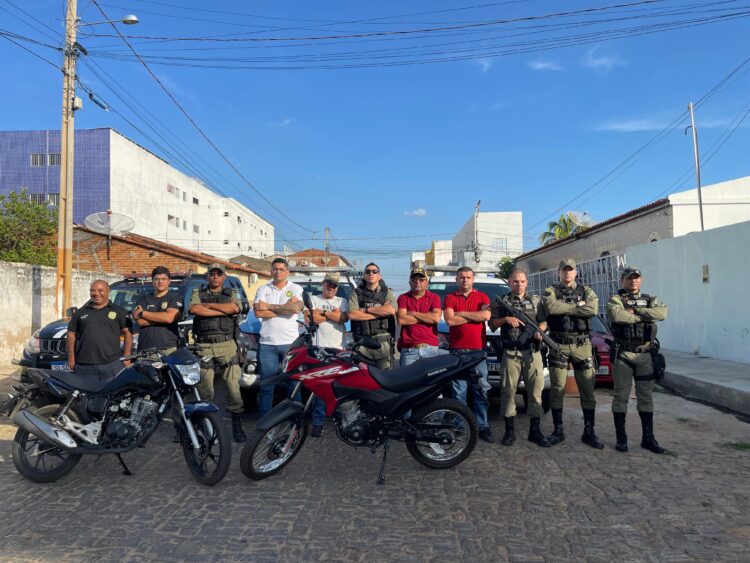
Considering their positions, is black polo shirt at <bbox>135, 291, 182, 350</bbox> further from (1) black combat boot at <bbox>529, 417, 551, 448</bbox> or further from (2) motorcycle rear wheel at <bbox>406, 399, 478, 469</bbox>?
(1) black combat boot at <bbox>529, 417, 551, 448</bbox>

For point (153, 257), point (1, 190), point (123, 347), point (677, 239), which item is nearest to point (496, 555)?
point (123, 347)

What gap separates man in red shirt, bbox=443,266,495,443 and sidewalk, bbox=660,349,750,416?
156 inches

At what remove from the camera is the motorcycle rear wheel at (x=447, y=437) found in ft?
15.3

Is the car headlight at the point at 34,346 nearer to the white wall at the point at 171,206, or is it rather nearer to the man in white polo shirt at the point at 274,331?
the man in white polo shirt at the point at 274,331

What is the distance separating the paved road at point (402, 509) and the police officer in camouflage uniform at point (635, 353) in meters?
0.25

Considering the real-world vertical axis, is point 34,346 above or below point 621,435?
above

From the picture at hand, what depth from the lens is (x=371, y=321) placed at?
18.8 ft

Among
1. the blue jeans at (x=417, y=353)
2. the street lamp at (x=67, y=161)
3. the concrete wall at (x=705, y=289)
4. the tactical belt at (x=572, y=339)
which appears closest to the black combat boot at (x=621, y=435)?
the tactical belt at (x=572, y=339)

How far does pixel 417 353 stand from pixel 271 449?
1.83 metres

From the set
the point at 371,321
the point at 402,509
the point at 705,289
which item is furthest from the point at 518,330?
the point at 705,289

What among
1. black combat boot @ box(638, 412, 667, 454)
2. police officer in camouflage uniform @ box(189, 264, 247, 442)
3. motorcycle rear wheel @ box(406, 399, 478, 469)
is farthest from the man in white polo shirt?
black combat boot @ box(638, 412, 667, 454)

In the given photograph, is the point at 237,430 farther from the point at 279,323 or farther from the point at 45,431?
the point at 45,431

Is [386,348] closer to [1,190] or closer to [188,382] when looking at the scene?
[188,382]

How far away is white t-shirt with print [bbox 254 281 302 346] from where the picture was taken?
5742mm
